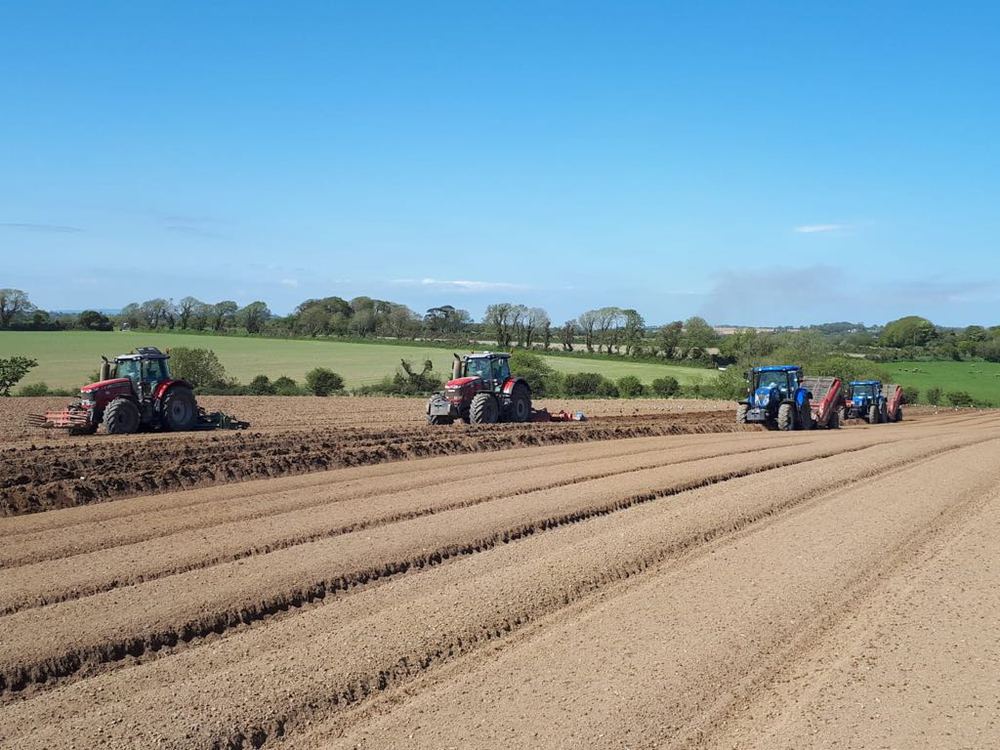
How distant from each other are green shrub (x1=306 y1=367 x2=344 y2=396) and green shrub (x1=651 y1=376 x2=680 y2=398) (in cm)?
1651

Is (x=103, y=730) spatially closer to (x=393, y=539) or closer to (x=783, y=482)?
(x=393, y=539)

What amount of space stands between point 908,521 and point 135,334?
6690 centimetres

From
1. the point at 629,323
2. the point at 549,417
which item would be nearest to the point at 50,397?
the point at 549,417

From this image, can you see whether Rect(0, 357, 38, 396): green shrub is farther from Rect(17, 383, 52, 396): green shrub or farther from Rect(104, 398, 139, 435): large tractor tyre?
Rect(104, 398, 139, 435): large tractor tyre

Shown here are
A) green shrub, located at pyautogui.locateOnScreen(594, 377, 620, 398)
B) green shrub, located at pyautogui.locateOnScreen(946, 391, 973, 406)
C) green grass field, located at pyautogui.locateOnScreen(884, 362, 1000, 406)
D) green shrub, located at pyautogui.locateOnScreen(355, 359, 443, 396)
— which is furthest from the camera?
green grass field, located at pyautogui.locateOnScreen(884, 362, 1000, 406)

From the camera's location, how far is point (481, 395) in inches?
914

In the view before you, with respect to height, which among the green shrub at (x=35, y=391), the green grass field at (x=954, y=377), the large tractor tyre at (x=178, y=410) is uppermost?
the green grass field at (x=954, y=377)

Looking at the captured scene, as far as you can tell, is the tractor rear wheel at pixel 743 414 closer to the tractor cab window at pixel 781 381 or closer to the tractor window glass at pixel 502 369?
the tractor cab window at pixel 781 381

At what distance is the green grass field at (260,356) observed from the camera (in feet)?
158

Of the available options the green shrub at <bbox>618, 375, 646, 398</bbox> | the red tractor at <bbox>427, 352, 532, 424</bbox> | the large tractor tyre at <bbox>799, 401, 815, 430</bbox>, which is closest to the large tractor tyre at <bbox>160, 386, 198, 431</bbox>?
the red tractor at <bbox>427, 352, 532, 424</bbox>

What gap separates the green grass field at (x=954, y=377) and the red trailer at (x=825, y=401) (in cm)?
2522

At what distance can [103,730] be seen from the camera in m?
5.60

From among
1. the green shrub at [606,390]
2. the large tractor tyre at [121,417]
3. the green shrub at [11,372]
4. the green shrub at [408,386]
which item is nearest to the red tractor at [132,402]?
the large tractor tyre at [121,417]

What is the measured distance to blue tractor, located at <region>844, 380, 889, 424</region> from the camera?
32.6 m
